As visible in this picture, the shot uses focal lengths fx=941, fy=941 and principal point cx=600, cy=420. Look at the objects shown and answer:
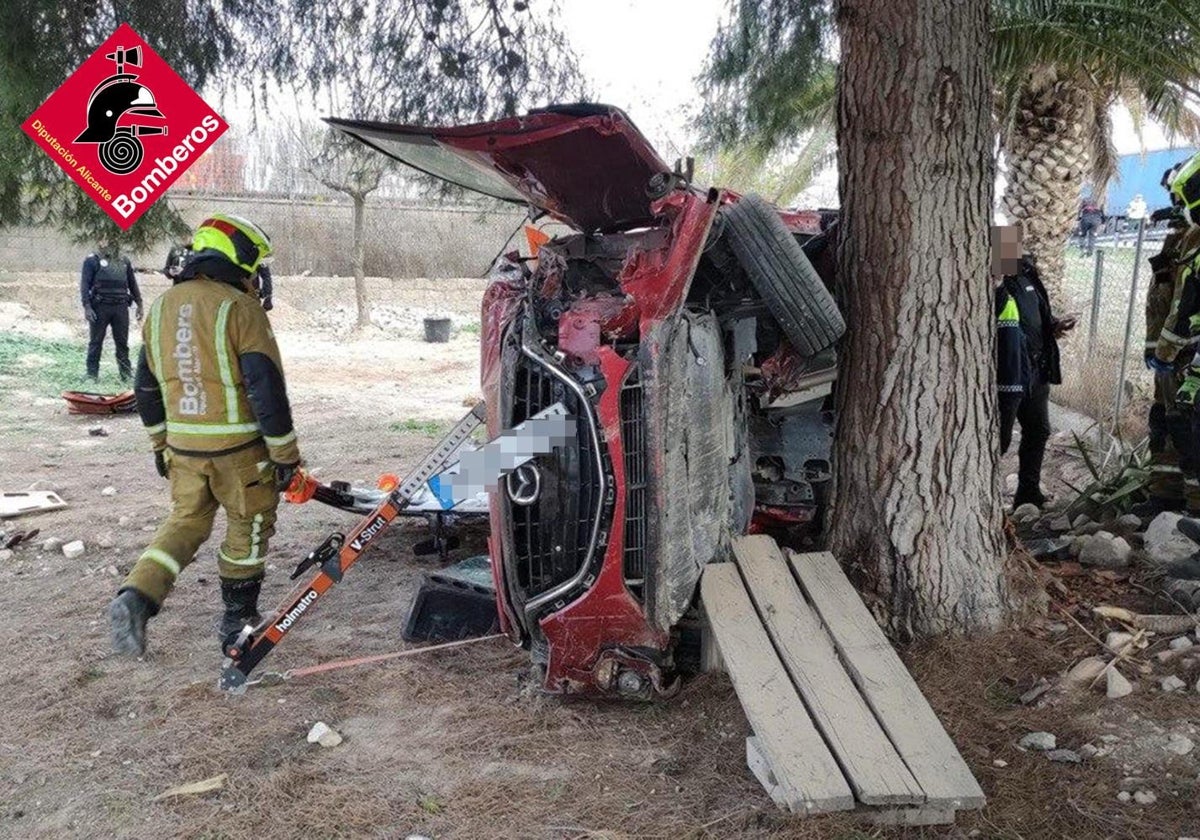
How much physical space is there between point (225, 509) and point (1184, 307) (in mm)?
4266

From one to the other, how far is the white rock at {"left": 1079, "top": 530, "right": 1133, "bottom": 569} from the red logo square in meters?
5.19

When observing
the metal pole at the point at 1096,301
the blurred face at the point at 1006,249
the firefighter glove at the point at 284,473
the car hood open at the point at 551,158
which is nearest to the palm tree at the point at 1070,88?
the blurred face at the point at 1006,249

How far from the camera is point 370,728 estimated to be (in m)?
3.15

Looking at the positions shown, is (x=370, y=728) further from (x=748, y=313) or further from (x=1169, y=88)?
(x=1169, y=88)

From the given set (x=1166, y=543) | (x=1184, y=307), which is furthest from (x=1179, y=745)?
(x=1184, y=307)

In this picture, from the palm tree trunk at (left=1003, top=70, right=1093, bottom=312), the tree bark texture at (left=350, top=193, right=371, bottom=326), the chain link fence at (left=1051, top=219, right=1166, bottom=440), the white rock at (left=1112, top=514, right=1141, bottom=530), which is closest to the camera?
the white rock at (left=1112, top=514, right=1141, bottom=530)

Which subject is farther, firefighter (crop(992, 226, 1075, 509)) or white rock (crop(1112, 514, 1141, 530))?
firefighter (crop(992, 226, 1075, 509))

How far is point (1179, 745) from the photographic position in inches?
105

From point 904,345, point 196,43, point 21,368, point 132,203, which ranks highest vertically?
point 196,43

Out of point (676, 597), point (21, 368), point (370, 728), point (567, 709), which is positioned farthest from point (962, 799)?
point (21, 368)

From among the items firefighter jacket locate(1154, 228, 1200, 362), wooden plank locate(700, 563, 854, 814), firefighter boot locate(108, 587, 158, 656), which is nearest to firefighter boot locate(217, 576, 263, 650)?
firefighter boot locate(108, 587, 158, 656)

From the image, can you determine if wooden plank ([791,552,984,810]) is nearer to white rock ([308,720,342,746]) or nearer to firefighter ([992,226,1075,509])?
white rock ([308,720,342,746])

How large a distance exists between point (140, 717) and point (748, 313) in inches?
102

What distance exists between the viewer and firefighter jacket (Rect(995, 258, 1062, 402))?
191 inches
